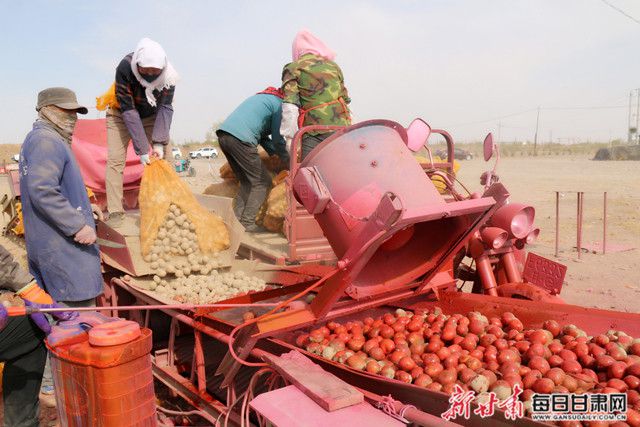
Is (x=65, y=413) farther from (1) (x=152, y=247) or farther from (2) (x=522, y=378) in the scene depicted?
(2) (x=522, y=378)

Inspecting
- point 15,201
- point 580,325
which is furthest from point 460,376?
point 15,201

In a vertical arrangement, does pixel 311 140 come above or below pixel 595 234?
above

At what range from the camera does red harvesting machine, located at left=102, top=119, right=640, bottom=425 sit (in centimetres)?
222

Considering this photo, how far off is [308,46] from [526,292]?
3191mm

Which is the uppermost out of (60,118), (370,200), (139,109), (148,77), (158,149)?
(148,77)

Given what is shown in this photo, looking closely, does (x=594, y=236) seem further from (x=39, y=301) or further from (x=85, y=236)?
(x=39, y=301)

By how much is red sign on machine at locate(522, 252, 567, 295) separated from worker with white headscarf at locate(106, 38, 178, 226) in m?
3.48

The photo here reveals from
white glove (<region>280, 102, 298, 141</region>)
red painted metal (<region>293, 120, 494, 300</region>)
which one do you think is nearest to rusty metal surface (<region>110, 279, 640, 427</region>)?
red painted metal (<region>293, 120, 494, 300</region>)

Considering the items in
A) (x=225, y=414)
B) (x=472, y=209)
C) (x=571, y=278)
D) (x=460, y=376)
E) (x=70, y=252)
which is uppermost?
(x=472, y=209)

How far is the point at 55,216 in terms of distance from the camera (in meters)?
3.28

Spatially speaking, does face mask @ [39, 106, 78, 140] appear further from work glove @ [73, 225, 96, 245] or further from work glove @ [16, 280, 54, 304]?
work glove @ [16, 280, 54, 304]

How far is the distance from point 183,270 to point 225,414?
1.74m

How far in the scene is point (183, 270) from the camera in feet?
13.9

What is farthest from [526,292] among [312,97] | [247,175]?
[247,175]
